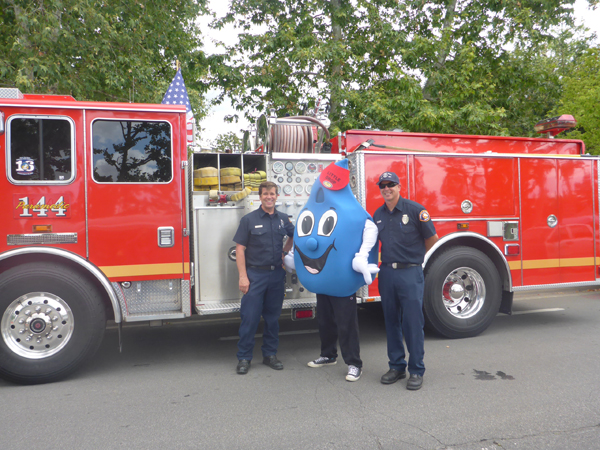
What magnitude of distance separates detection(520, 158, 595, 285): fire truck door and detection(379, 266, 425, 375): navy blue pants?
254 cm

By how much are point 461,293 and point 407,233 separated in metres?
2.01

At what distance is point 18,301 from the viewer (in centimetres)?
438

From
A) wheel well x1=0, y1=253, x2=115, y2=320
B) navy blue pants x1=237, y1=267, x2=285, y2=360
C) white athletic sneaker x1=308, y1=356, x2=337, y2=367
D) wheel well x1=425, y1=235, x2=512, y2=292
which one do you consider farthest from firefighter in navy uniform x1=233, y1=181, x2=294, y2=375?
wheel well x1=425, y1=235, x2=512, y2=292

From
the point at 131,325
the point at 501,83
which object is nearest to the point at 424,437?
the point at 131,325

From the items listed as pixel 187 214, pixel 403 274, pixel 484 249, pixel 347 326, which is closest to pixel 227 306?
pixel 187 214

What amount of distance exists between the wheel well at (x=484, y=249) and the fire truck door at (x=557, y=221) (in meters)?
0.28

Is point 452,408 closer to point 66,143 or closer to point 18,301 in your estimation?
point 18,301

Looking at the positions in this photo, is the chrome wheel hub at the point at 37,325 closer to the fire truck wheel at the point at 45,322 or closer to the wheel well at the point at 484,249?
the fire truck wheel at the point at 45,322

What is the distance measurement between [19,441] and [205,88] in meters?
10.9

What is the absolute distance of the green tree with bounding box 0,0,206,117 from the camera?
9133 mm

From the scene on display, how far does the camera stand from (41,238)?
4.46m

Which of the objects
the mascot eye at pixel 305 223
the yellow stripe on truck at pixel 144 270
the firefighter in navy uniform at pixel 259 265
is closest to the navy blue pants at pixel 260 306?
the firefighter in navy uniform at pixel 259 265

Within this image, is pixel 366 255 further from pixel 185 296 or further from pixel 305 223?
pixel 185 296

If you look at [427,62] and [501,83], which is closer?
[427,62]
